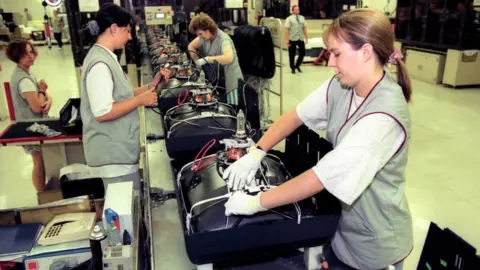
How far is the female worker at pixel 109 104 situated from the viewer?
1.68 meters

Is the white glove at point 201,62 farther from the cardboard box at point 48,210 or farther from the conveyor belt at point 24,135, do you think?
the cardboard box at point 48,210

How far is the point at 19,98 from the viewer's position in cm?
295

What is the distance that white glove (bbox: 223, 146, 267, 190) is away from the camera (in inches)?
44.3

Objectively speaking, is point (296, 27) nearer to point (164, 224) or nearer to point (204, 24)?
point (204, 24)

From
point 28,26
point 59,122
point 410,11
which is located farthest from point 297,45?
point 28,26

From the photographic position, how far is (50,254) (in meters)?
1.29

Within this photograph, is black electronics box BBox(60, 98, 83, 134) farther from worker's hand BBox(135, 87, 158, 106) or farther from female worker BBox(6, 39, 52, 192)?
worker's hand BBox(135, 87, 158, 106)

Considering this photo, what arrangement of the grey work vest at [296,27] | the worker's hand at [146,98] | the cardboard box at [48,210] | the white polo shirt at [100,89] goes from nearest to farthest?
the cardboard box at [48,210], the white polo shirt at [100,89], the worker's hand at [146,98], the grey work vest at [296,27]

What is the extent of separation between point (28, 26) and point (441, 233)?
18.8 meters

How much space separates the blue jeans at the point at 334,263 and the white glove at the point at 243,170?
36 cm

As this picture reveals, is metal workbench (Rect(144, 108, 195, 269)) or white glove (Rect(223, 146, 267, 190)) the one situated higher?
white glove (Rect(223, 146, 267, 190))

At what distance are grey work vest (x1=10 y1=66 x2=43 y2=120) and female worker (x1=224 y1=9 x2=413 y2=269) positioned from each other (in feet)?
7.74

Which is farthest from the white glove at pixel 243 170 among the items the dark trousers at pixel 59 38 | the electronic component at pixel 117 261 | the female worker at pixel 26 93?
the dark trousers at pixel 59 38

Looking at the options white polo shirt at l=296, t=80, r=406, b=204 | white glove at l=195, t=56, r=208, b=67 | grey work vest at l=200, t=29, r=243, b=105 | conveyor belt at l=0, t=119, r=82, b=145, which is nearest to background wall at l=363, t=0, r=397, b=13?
grey work vest at l=200, t=29, r=243, b=105
